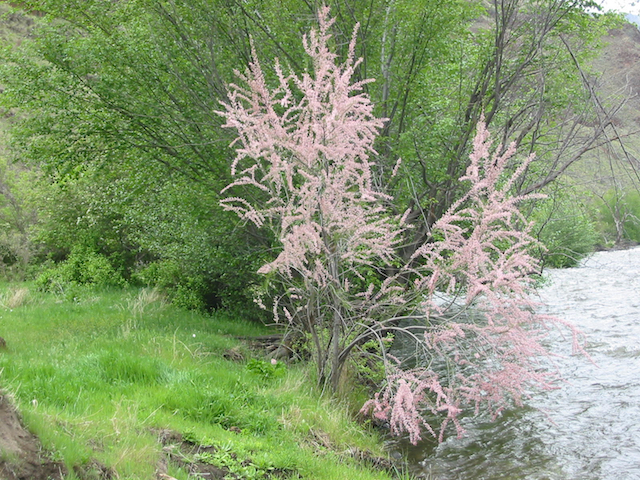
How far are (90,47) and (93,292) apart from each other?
668 centimetres

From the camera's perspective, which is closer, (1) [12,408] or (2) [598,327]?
(1) [12,408]

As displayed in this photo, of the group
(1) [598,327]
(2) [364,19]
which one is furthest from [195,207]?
(1) [598,327]

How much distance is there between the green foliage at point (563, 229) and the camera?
9.19 m

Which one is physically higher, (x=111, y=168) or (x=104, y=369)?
(x=111, y=168)

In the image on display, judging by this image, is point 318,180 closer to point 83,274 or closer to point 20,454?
point 20,454

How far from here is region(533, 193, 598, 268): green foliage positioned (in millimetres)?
9188

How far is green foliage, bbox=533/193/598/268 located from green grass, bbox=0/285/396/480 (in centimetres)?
377

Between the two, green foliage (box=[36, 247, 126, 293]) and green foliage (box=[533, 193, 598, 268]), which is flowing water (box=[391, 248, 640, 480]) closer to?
green foliage (box=[533, 193, 598, 268])

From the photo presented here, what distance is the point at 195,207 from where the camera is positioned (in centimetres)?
1038

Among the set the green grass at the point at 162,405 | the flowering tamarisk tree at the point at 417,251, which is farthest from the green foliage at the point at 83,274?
the flowering tamarisk tree at the point at 417,251

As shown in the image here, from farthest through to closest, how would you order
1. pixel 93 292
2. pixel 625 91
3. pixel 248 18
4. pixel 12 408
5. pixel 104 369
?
pixel 93 292, pixel 248 18, pixel 625 91, pixel 104 369, pixel 12 408

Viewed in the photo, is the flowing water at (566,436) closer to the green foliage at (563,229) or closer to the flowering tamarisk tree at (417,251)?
the flowering tamarisk tree at (417,251)

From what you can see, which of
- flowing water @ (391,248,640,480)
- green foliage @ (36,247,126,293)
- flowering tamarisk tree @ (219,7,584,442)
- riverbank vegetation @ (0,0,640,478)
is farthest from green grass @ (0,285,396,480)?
green foliage @ (36,247,126,293)

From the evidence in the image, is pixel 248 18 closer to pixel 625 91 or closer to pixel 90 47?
pixel 90 47
